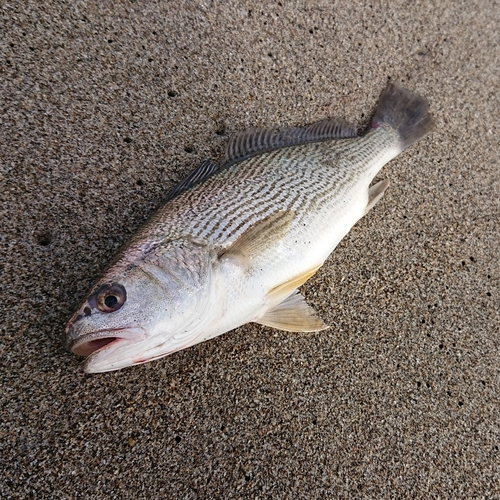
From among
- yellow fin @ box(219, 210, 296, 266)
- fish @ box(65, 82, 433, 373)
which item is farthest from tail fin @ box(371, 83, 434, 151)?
yellow fin @ box(219, 210, 296, 266)

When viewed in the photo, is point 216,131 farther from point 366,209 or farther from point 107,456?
point 107,456

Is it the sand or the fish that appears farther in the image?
the sand

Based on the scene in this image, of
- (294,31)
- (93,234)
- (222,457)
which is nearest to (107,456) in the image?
(222,457)

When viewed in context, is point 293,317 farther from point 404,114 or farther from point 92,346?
point 404,114

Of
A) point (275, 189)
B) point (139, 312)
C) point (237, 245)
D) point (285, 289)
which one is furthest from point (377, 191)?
point (139, 312)

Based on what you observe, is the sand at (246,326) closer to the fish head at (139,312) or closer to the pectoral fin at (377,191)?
the pectoral fin at (377,191)

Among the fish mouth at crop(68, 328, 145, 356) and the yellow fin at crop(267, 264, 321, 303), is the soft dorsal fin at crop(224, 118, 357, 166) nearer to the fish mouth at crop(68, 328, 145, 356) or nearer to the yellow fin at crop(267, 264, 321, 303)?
the yellow fin at crop(267, 264, 321, 303)
